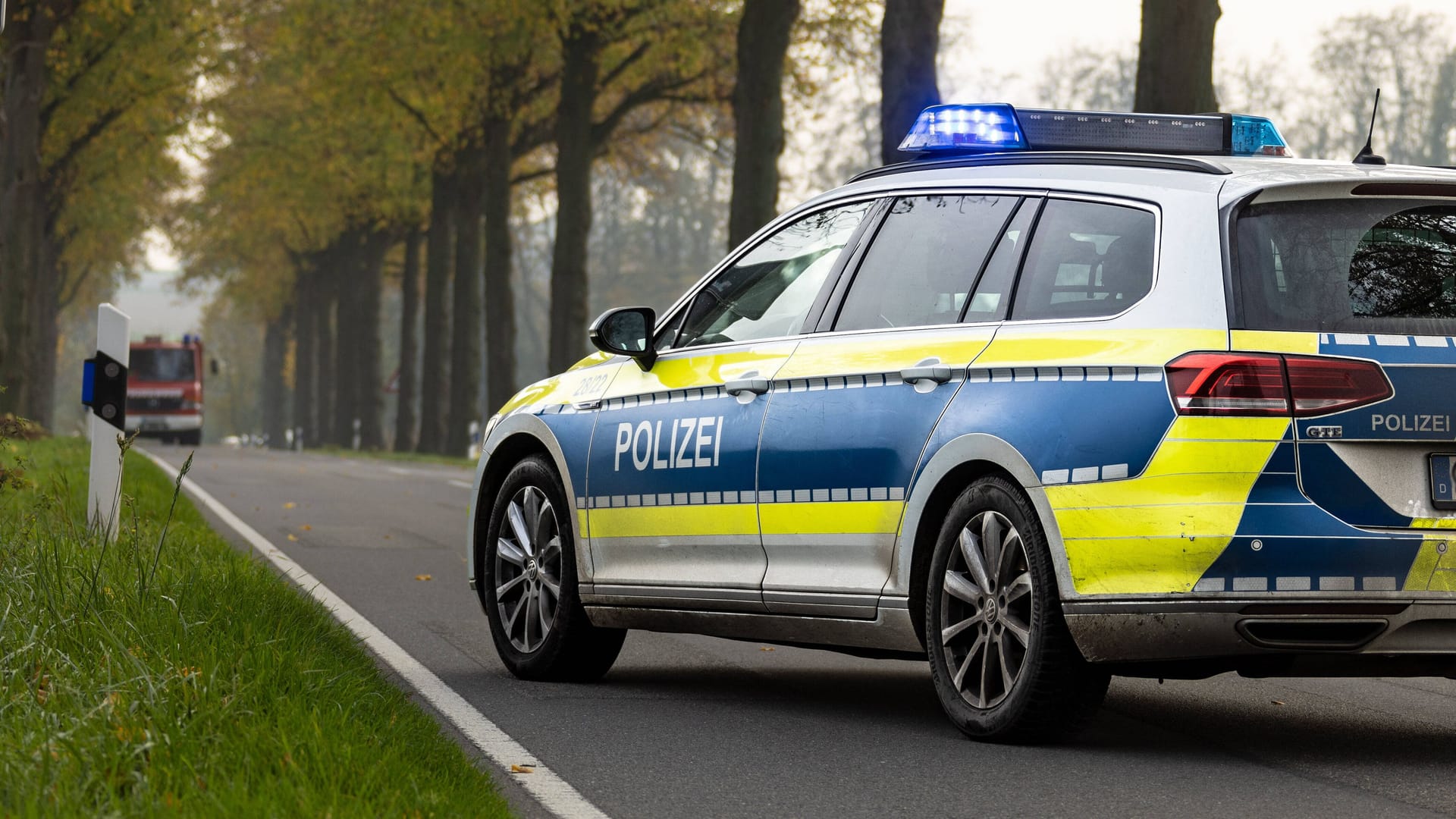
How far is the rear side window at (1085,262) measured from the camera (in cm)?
581

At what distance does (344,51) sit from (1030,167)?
3322cm

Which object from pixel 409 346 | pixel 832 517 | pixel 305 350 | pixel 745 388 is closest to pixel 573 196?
pixel 409 346

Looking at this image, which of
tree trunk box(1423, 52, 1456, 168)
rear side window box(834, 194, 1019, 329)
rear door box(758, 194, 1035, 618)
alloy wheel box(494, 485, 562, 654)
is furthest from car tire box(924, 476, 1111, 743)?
tree trunk box(1423, 52, 1456, 168)

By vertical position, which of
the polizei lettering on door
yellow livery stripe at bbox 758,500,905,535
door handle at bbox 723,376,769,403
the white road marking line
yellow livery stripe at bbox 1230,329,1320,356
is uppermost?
yellow livery stripe at bbox 1230,329,1320,356

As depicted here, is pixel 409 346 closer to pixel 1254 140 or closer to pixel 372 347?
pixel 372 347

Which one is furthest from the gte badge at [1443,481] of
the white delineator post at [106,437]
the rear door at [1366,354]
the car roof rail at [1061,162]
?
the white delineator post at [106,437]

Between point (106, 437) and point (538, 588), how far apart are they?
3.59 m

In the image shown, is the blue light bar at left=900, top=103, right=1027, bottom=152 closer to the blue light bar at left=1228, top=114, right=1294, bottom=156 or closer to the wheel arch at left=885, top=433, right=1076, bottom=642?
the blue light bar at left=1228, top=114, right=1294, bottom=156

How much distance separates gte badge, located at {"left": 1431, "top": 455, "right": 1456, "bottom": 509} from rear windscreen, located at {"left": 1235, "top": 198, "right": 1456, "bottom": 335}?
A: 0.36m

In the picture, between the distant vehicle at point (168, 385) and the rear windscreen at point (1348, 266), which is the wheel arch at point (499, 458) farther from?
the distant vehicle at point (168, 385)

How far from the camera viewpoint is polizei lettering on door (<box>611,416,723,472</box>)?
7.05 meters

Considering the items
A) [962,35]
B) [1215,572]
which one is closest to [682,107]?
[962,35]

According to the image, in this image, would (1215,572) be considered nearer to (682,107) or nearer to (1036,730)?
(1036,730)

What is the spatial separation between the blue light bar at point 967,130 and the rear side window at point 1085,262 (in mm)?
549
